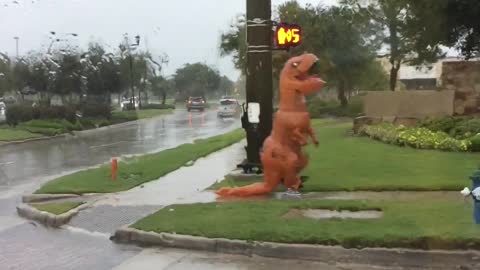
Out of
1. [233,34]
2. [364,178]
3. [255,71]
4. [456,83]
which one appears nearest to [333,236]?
[364,178]

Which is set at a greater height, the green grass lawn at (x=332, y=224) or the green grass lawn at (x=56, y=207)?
the green grass lawn at (x=332, y=224)

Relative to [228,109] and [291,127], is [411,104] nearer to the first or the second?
[291,127]

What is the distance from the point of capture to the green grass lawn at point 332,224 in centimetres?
744

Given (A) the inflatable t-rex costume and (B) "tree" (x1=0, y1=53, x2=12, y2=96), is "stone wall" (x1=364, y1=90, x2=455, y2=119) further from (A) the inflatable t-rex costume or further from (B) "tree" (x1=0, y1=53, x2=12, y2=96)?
(B) "tree" (x1=0, y1=53, x2=12, y2=96)

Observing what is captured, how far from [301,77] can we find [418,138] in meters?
8.24

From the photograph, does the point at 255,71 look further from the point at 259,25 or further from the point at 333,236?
the point at 333,236

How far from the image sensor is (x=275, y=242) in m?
7.77

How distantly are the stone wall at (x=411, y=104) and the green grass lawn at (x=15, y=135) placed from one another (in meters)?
18.0

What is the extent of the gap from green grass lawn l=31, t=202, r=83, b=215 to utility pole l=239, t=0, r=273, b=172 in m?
3.96

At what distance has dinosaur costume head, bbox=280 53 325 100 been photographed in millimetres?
10555

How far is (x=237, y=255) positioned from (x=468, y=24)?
15.3m

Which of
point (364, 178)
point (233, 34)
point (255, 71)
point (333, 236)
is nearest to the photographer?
point (333, 236)

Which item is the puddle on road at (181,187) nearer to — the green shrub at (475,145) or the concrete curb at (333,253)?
the concrete curb at (333,253)

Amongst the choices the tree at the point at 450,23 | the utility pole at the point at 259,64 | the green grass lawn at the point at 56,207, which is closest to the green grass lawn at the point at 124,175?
the green grass lawn at the point at 56,207
